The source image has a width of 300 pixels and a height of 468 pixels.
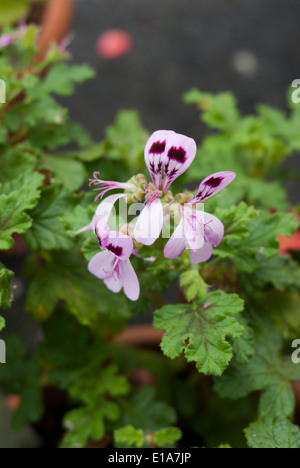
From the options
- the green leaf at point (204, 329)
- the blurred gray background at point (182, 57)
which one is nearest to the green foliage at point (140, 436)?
the green leaf at point (204, 329)

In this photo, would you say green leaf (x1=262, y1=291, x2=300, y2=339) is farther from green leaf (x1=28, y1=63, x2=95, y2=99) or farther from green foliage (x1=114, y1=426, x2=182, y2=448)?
green leaf (x1=28, y1=63, x2=95, y2=99)

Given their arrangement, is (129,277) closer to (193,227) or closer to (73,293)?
(193,227)

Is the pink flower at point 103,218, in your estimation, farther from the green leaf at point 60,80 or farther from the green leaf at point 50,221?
the green leaf at point 60,80

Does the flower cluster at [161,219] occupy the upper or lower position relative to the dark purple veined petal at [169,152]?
lower

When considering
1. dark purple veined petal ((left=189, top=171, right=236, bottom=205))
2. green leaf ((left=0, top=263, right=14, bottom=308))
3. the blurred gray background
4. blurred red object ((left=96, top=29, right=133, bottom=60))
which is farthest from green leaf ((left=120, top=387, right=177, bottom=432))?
blurred red object ((left=96, top=29, right=133, bottom=60))

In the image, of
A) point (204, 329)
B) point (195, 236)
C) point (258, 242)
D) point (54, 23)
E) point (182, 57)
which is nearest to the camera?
point (195, 236)

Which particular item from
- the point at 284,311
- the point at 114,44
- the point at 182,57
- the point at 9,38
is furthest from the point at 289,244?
the point at 114,44
